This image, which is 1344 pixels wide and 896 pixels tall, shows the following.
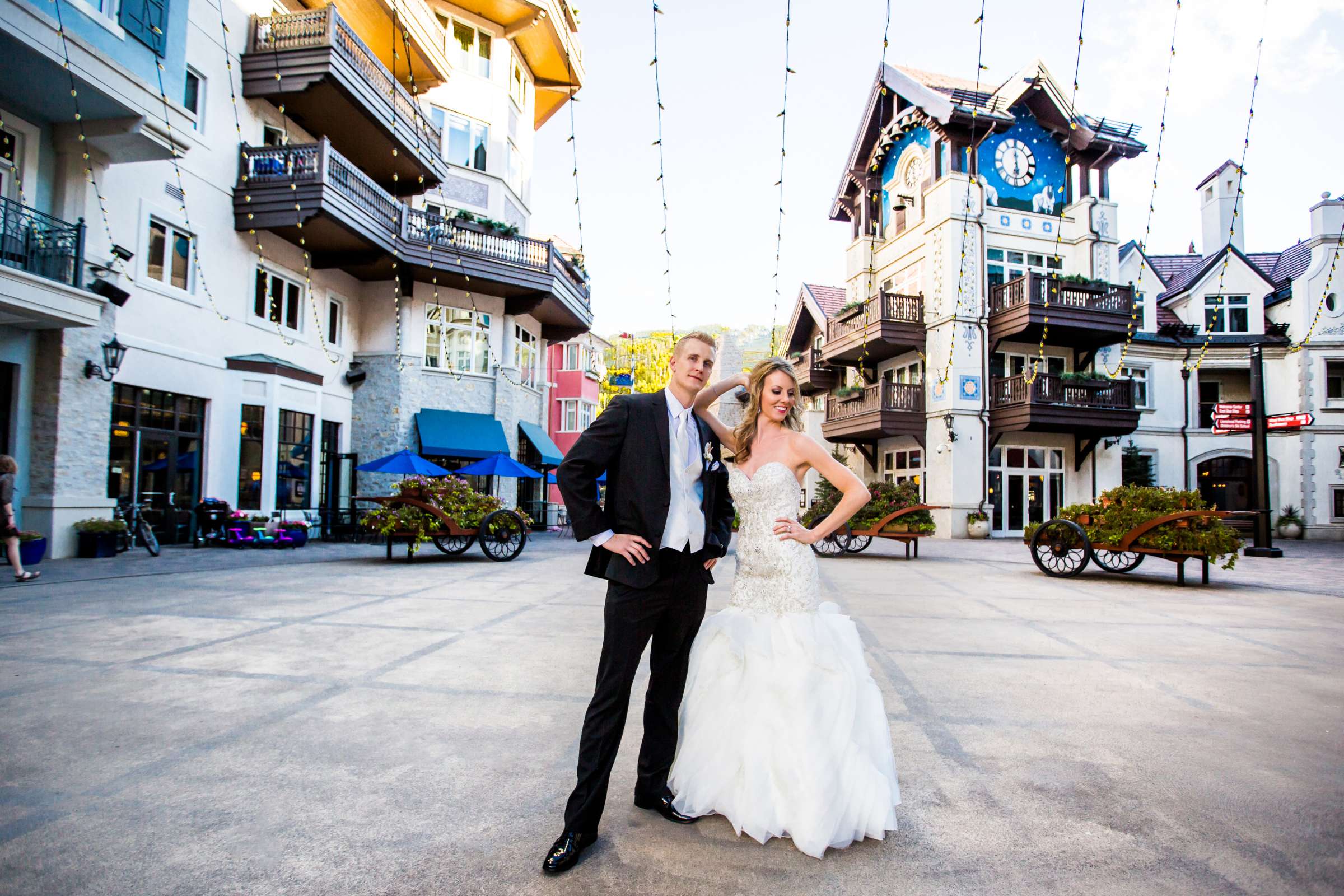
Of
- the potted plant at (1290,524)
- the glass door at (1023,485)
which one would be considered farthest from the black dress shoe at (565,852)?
the potted plant at (1290,524)

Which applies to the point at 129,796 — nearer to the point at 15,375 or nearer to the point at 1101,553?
the point at 15,375

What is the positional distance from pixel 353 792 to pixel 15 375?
42.6ft

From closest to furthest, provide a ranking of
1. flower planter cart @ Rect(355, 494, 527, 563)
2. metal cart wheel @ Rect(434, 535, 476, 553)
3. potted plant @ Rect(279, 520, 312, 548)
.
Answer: flower planter cart @ Rect(355, 494, 527, 563)
metal cart wheel @ Rect(434, 535, 476, 553)
potted plant @ Rect(279, 520, 312, 548)

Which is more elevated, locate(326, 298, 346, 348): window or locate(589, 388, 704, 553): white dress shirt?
locate(326, 298, 346, 348): window

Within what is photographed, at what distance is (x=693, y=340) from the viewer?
3053 mm

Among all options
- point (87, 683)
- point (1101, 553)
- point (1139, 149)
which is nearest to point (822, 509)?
point (1101, 553)

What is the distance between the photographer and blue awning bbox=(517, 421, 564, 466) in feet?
80.0

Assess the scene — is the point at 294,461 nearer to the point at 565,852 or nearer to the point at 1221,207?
the point at 565,852

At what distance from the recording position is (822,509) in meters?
16.5

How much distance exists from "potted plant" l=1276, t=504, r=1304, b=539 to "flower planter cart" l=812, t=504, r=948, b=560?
20377 millimetres

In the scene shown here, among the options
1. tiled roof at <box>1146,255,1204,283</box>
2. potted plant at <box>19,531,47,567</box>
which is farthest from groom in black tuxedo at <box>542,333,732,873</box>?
tiled roof at <box>1146,255,1204,283</box>

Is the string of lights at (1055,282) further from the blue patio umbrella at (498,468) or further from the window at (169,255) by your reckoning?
the window at (169,255)

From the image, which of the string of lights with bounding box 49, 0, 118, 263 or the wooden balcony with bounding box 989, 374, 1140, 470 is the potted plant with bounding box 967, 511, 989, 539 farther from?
the string of lights with bounding box 49, 0, 118, 263

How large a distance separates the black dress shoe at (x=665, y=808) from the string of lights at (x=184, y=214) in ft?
47.2
